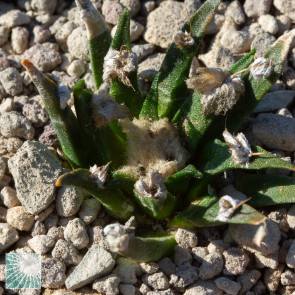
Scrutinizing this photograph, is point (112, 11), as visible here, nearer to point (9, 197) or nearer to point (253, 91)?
point (253, 91)

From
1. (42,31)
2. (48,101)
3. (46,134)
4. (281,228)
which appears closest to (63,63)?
(42,31)

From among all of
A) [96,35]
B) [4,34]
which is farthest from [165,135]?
[4,34]

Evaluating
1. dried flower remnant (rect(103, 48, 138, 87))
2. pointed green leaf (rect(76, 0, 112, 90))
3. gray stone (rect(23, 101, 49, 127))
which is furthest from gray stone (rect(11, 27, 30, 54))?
dried flower remnant (rect(103, 48, 138, 87))

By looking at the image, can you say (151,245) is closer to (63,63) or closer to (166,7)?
(63,63)

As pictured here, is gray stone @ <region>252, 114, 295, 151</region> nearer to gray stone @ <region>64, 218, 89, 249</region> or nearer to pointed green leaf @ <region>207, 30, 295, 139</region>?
pointed green leaf @ <region>207, 30, 295, 139</region>

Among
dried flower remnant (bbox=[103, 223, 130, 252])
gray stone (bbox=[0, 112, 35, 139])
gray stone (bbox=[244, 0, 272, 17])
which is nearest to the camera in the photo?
dried flower remnant (bbox=[103, 223, 130, 252])

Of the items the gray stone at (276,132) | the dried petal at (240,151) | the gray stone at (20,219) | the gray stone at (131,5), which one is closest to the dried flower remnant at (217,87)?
the dried petal at (240,151)
